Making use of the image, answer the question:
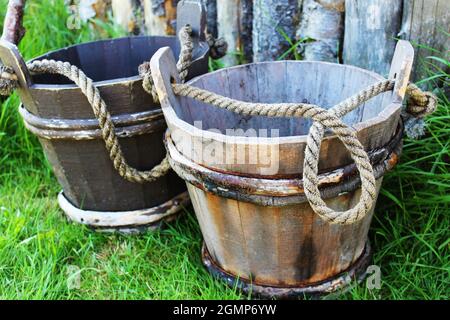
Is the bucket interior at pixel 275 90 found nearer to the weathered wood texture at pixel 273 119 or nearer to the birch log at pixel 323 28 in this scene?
the weathered wood texture at pixel 273 119

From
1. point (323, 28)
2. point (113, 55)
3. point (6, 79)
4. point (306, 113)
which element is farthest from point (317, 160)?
point (113, 55)

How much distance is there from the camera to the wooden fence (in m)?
2.01

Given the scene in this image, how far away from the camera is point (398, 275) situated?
199 cm

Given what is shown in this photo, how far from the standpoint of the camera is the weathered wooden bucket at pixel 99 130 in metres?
1.93

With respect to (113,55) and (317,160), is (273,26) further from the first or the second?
(317,160)

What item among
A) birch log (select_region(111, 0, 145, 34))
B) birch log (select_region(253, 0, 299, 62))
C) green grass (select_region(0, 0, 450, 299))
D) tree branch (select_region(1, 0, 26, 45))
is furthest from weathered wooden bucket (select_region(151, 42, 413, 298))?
birch log (select_region(111, 0, 145, 34))

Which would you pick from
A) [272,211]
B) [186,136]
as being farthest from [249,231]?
[186,136]

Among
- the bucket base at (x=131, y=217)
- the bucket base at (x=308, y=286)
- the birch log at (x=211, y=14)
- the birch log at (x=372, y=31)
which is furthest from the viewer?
the birch log at (x=211, y=14)

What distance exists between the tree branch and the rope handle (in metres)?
0.21

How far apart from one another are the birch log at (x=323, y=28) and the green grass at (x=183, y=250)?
0.48 m

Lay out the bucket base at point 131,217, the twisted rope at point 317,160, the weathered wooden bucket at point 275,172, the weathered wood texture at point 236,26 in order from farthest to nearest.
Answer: the weathered wood texture at point 236,26, the bucket base at point 131,217, the weathered wooden bucket at point 275,172, the twisted rope at point 317,160

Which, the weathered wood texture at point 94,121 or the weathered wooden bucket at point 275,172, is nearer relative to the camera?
the weathered wooden bucket at point 275,172

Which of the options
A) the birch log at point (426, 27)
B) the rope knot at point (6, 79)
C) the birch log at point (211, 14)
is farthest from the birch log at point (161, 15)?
the birch log at point (426, 27)

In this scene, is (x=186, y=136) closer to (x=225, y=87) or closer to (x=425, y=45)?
(x=225, y=87)
